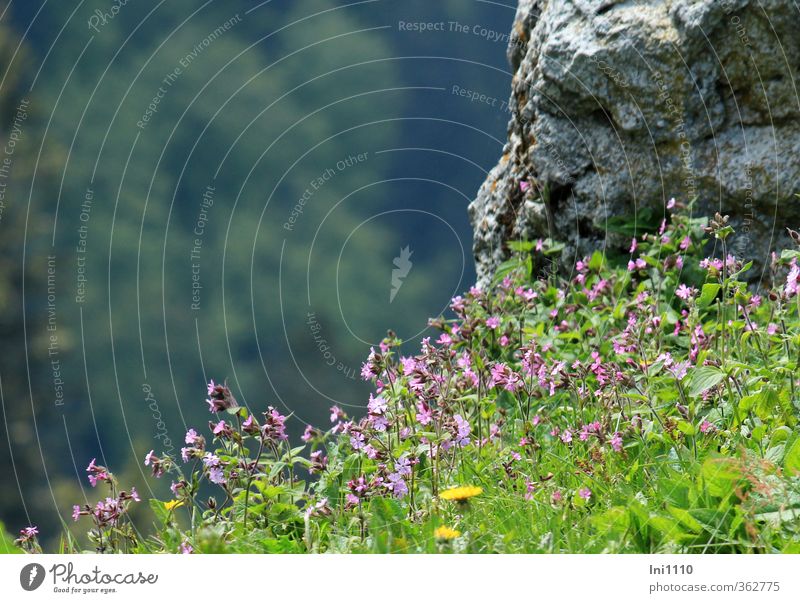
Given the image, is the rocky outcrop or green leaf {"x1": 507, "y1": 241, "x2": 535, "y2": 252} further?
green leaf {"x1": 507, "y1": 241, "x2": 535, "y2": 252}

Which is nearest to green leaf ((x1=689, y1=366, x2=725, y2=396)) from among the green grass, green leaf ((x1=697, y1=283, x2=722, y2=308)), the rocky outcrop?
the green grass

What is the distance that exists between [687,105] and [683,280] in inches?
46.7

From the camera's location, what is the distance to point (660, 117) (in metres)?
5.62

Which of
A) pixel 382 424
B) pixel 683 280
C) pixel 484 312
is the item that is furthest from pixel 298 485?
pixel 683 280

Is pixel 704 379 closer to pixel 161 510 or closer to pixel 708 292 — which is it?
pixel 708 292

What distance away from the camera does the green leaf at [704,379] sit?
10.9 ft

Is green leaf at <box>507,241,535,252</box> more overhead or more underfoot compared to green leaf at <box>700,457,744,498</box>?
more overhead

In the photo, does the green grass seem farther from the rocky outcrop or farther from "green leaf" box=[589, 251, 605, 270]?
the rocky outcrop

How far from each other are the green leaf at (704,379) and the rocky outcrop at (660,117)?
7.86 ft

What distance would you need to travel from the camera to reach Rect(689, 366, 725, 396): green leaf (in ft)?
10.9

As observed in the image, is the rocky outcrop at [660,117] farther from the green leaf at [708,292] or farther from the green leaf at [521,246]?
the green leaf at [708,292]

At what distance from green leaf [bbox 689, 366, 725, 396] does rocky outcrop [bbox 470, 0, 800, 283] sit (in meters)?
2.39

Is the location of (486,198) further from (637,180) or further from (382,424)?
(382,424)

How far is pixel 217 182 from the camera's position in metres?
13.6
